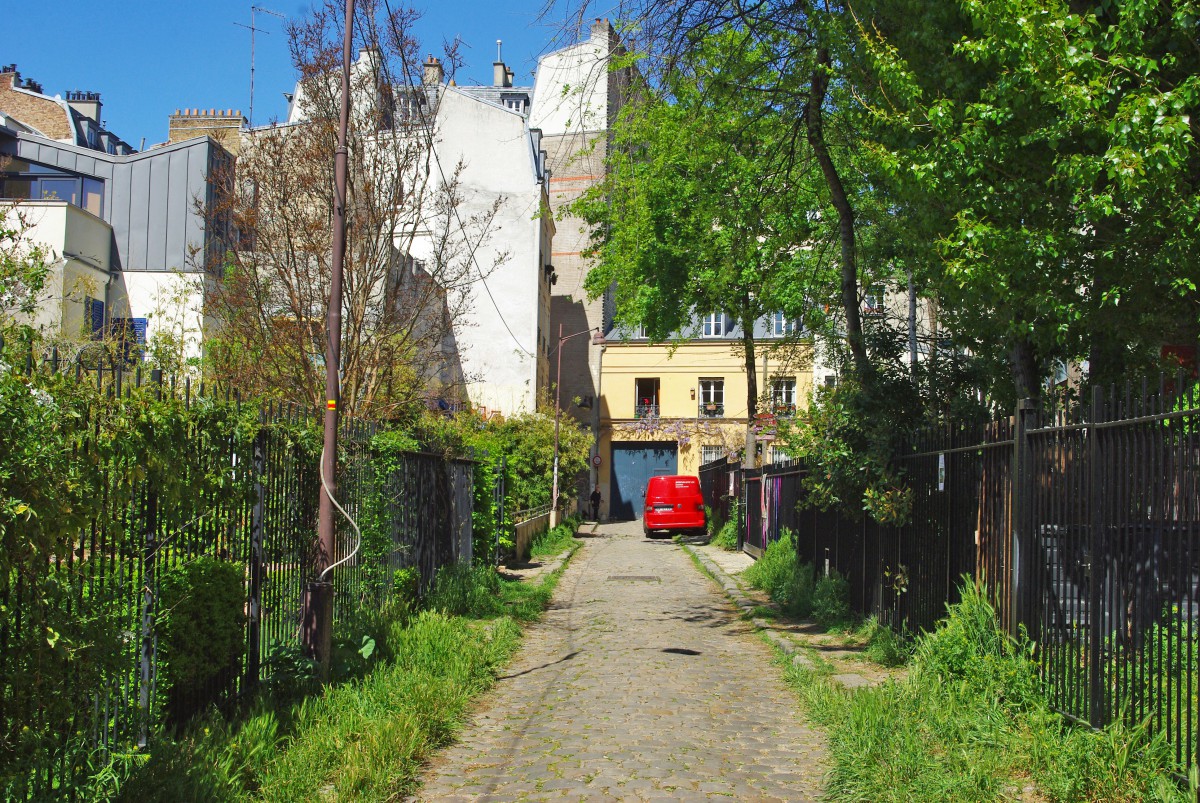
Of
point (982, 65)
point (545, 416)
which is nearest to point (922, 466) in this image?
point (982, 65)

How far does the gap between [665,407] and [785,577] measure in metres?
30.4

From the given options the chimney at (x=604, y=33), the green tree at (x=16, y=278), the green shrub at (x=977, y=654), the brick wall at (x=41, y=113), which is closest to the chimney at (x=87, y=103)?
the brick wall at (x=41, y=113)

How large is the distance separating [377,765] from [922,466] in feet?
19.7

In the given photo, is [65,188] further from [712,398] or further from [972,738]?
[712,398]

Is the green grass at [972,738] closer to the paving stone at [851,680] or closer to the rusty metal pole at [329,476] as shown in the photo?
the paving stone at [851,680]

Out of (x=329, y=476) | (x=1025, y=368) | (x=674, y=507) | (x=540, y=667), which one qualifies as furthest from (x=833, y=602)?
(x=674, y=507)

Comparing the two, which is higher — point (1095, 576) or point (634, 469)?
point (634, 469)

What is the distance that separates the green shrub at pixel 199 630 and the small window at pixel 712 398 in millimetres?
39316

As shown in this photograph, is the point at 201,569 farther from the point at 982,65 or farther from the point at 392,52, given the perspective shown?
the point at 392,52

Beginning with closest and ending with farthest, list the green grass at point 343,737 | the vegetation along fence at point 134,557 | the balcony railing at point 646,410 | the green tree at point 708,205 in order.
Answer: the vegetation along fence at point 134,557 → the green grass at point 343,737 → the green tree at point 708,205 → the balcony railing at point 646,410

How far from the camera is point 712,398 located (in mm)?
45812

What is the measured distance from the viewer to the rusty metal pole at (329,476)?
7883 millimetres

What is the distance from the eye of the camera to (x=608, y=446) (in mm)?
46625

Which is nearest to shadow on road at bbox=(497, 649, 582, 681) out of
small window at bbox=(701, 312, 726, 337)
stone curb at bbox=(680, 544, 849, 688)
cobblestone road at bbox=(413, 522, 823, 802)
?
cobblestone road at bbox=(413, 522, 823, 802)
